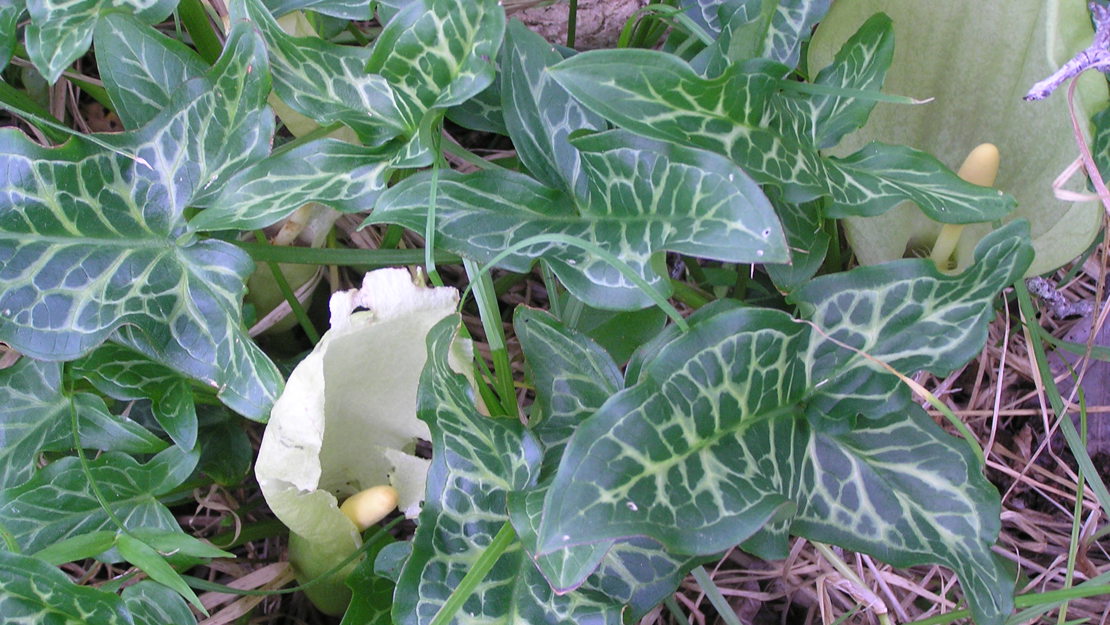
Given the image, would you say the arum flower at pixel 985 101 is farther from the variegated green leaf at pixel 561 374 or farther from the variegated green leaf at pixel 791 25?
the variegated green leaf at pixel 561 374

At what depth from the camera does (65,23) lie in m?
0.71

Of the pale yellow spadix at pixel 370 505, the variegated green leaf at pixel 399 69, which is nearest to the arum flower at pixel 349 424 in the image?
the pale yellow spadix at pixel 370 505

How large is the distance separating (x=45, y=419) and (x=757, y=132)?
58cm

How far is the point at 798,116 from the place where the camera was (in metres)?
0.70

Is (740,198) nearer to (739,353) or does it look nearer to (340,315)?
(739,353)

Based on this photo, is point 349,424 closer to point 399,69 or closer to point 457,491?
point 457,491

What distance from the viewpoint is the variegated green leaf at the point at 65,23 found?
69 cm

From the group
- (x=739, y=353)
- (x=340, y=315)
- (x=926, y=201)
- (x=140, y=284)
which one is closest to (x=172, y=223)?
(x=140, y=284)

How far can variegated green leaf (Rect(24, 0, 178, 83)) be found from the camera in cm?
69

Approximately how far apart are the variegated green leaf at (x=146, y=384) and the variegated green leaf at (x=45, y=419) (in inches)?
0.8

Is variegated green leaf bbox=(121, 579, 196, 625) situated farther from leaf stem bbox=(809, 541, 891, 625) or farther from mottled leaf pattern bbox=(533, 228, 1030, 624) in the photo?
leaf stem bbox=(809, 541, 891, 625)

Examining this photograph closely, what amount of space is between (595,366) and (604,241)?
3.4 inches

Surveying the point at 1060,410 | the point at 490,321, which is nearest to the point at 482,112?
the point at 490,321

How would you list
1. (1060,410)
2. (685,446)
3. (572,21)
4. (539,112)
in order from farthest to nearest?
1. (572,21)
2. (1060,410)
3. (539,112)
4. (685,446)
